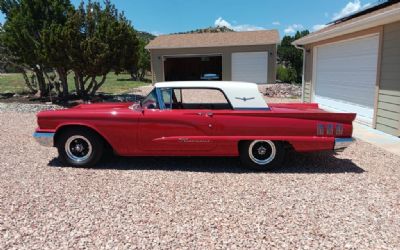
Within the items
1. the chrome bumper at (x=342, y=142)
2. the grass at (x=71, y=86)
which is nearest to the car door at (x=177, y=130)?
the chrome bumper at (x=342, y=142)

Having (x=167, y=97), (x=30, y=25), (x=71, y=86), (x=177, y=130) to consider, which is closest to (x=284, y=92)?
(x=30, y=25)

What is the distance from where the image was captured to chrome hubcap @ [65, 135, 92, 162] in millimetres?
5074

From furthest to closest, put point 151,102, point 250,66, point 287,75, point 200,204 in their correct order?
point 287,75
point 250,66
point 151,102
point 200,204

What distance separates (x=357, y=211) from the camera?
358cm

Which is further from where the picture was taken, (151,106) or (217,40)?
(217,40)

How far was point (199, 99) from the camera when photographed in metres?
5.40

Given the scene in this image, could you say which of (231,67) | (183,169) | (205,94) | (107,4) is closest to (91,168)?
(183,169)

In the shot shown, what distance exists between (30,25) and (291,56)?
64.0 feet

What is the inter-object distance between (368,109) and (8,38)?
12.3 m

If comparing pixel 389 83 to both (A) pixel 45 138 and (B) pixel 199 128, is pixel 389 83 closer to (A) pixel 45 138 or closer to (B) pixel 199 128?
(B) pixel 199 128

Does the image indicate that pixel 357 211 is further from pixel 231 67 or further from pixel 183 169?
pixel 231 67

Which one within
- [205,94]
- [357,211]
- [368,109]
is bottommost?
[357,211]

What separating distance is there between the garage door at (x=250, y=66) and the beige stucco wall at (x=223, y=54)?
288 millimetres

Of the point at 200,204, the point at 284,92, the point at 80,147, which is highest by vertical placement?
the point at 284,92
